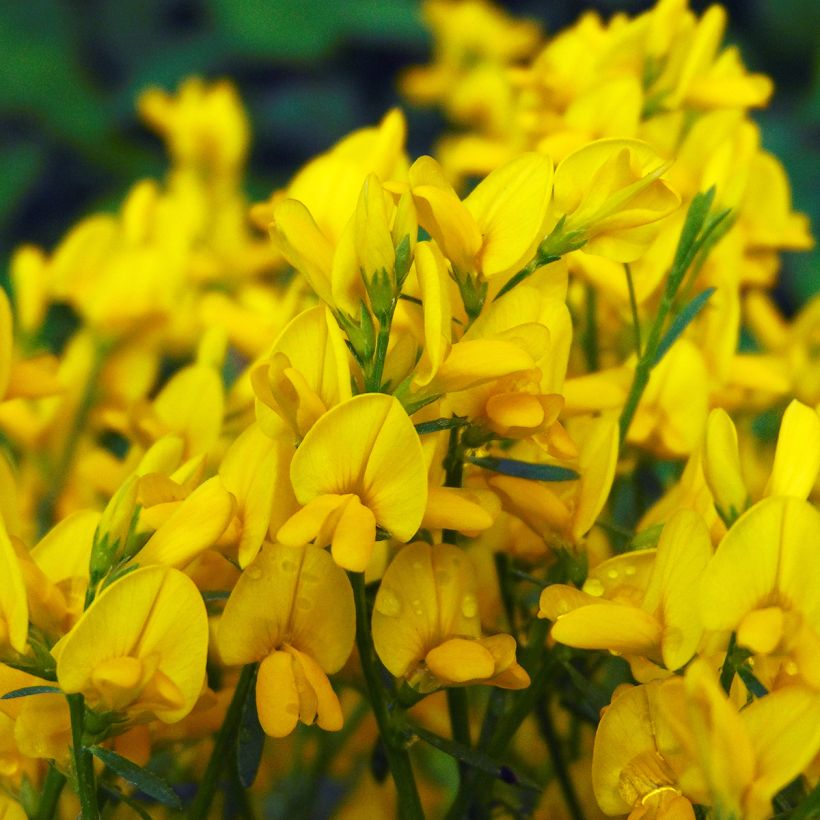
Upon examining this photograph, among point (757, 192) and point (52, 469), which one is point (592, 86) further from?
point (52, 469)

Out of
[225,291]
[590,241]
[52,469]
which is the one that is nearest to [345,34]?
[225,291]

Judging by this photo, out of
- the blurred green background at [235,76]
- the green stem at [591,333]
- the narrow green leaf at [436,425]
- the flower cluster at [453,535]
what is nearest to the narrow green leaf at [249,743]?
the flower cluster at [453,535]

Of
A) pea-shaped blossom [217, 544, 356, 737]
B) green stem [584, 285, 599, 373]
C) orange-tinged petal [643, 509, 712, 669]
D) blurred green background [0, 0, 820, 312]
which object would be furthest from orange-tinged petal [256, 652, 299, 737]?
blurred green background [0, 0, 820, 312]

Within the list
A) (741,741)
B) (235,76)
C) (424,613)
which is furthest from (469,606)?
(235,76)

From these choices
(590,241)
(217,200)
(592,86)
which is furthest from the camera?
(217,200)

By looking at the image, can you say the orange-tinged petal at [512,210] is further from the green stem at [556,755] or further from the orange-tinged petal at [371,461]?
the green stem at [556,755]
